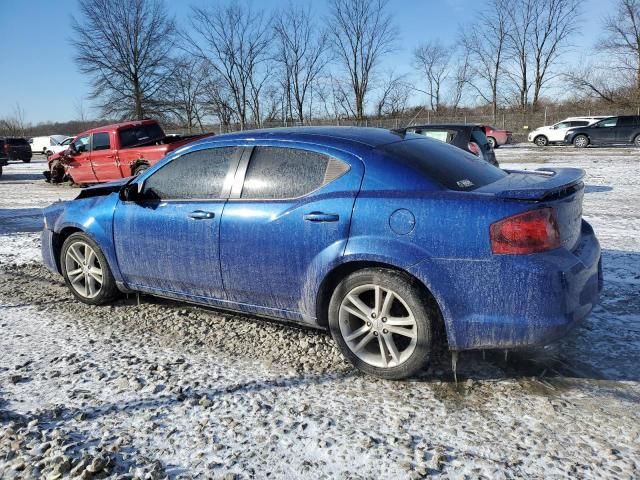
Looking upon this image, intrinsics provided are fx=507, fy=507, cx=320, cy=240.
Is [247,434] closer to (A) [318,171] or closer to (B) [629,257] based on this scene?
(A) [318,171]

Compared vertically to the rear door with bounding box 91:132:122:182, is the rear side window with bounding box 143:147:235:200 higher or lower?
lower

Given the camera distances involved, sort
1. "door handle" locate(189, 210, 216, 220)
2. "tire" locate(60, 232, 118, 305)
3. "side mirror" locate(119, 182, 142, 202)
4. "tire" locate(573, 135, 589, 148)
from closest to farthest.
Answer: "door handle" locate(189, 210, 216, 220)
"side mirror" locate(119, 182, 142, 202)
"tire" locate(60, 232, 118, 305)
"tire" locate(573, 135, 589, 148)

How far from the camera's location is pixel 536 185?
293 centimetres

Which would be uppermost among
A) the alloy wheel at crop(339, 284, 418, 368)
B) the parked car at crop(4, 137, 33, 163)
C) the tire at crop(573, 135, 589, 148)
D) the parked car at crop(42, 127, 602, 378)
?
the parked car at crop(4, 137, 33, 163)

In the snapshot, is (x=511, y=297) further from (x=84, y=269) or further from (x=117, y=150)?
(x=117, y=150)

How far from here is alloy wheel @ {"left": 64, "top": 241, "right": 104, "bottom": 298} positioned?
4473mm

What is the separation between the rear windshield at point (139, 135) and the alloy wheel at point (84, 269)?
30.2 feet

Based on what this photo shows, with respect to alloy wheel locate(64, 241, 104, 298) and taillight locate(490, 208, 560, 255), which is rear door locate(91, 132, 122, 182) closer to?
alloy wheel locate(64, 241, 104, 298)

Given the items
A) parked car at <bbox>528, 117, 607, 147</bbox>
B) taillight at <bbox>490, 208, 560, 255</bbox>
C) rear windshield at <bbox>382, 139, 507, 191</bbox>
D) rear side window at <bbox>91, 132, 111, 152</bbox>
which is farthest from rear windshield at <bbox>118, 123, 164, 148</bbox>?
parked car at <bbox>528, 117, 607, 147</bbox>

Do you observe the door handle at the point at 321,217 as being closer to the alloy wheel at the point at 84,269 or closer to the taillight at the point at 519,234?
the taillight at the point at 519,234

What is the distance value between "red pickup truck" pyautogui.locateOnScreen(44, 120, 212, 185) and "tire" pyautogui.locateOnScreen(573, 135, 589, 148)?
21028mm

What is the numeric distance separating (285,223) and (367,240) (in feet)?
1.95

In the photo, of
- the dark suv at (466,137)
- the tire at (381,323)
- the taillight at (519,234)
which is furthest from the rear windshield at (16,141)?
the taillight at (519,234)

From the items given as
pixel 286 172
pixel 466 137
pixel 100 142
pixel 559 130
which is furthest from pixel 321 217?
pixel 559 130
